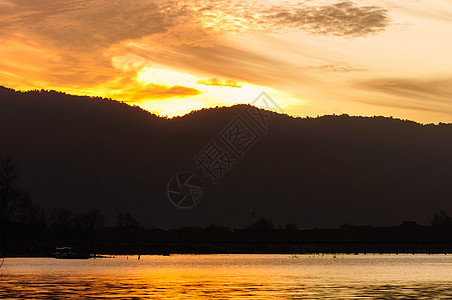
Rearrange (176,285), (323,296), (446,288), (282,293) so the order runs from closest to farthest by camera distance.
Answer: (323,296), (282,293), (446,288), (176,285)

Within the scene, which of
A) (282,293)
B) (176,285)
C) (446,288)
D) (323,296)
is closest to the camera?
(323,296)

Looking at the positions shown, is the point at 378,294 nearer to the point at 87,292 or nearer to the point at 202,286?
the point at 202,286

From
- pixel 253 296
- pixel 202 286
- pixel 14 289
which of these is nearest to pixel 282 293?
pixel 253 296

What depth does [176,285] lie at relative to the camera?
11038cm

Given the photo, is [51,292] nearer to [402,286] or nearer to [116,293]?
[116,293]

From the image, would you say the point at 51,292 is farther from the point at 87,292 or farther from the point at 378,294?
the point at 378,294

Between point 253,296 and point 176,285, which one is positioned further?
point 176,285

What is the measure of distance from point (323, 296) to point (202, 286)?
2666 centimetres

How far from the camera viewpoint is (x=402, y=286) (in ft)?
355

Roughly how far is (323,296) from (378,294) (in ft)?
28.9

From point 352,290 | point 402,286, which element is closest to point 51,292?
point 352,290

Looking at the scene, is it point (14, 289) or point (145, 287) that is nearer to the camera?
point (14, 289)

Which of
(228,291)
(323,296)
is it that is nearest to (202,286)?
(228,291)

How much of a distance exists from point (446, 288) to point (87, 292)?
53.1 metres
